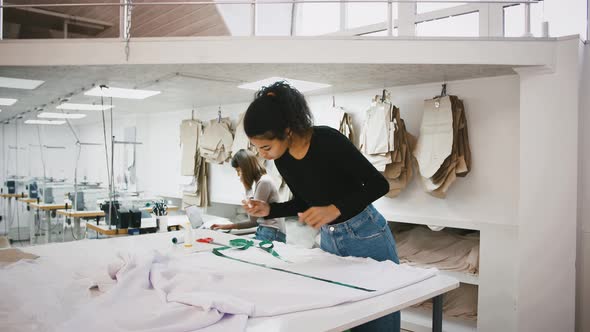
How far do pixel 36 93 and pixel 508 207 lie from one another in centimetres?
486

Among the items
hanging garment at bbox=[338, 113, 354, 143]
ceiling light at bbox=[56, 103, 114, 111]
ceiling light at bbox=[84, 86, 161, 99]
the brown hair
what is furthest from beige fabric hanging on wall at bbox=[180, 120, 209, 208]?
the brown hair

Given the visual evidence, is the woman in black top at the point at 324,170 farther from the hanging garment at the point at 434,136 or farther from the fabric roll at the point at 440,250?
the fabric roll at the point at 440,250

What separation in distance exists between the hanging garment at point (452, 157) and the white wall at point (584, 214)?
81cm

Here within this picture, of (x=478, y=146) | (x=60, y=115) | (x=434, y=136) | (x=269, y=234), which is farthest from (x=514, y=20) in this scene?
(x=60, y=115)

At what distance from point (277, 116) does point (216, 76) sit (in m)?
2.41

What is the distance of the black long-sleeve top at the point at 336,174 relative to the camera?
5.02 ft

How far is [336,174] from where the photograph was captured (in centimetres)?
163

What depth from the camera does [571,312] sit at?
9.24ft

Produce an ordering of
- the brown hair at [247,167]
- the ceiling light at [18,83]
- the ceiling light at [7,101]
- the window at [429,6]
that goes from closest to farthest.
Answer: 1. the brown hair at [247,167]
2. the ceiling light at [18,83]
3. the window at [429,6]
4. the ceiling light at [7,101]

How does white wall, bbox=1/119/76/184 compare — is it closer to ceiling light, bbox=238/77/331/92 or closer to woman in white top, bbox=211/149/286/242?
ceiling light, bbox=238/77/331/92

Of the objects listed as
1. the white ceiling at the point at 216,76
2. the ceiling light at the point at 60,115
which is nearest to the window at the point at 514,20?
the white ceiling at the point at 216,76

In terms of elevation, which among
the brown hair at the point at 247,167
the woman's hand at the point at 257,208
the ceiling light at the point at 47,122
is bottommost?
the woman's hand at the point at 257,208

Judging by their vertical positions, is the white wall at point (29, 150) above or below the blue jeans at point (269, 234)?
above

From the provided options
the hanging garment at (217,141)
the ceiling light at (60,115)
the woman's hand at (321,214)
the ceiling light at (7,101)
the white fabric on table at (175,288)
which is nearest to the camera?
the white fabric on table at (175,288)
